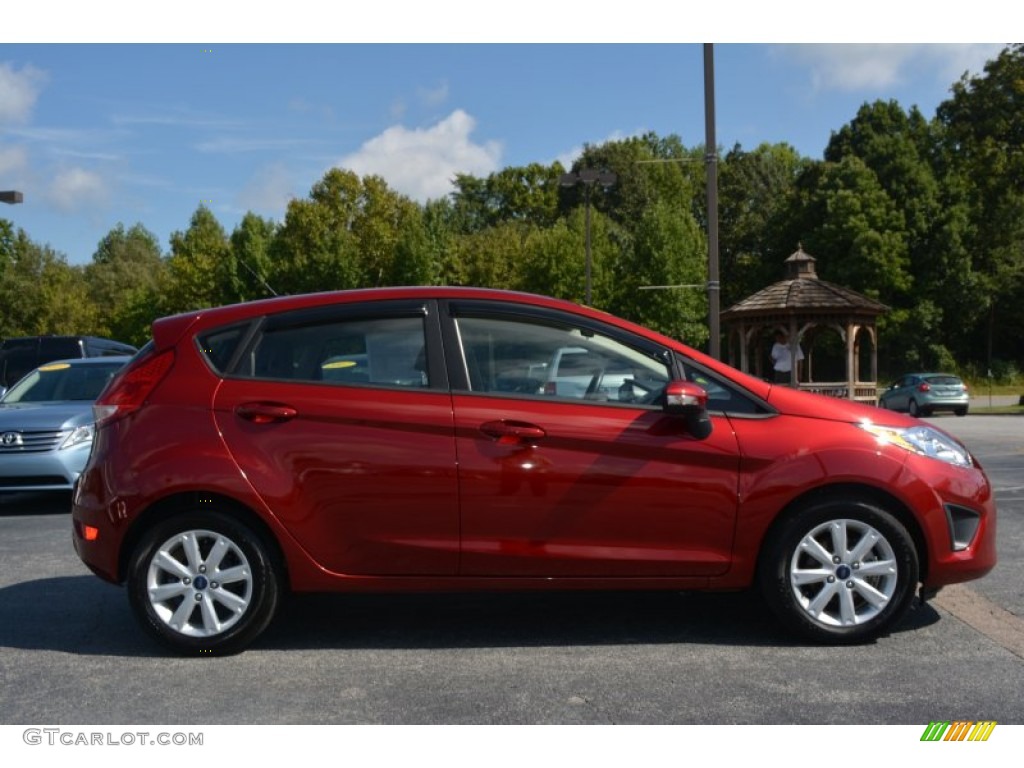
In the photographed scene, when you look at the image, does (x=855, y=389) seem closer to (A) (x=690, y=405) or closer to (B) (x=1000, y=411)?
(B) (x=1000, y=411)

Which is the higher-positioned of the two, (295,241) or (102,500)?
(295,241)

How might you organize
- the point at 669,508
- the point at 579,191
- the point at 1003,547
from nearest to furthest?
the point at 669,508, the point at 1003,547, the point at 579,191

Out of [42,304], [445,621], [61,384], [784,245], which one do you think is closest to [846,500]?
[445,621]

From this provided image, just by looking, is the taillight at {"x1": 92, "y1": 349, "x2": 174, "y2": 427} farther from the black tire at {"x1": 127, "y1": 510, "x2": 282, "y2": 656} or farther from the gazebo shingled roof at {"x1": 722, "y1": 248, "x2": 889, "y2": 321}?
the gazebo shingled roof at {"x1": 722, "y1": 248, "x2": 889, "y2": 321}

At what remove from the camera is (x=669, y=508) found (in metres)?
5.16

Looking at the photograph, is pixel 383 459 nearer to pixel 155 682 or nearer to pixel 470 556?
pixel 470 556

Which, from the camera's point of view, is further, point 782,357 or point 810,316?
point 810,316

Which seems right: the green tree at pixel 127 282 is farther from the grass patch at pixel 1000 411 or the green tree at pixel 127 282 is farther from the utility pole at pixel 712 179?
the utility pole at pixel 712 179

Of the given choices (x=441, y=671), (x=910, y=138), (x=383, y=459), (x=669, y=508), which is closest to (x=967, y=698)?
(x=669, y=508)

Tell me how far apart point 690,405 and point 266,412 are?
6.42 ft

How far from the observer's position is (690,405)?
506 cm

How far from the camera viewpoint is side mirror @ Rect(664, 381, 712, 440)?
5.02 metres

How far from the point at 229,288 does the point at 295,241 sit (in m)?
5.54
